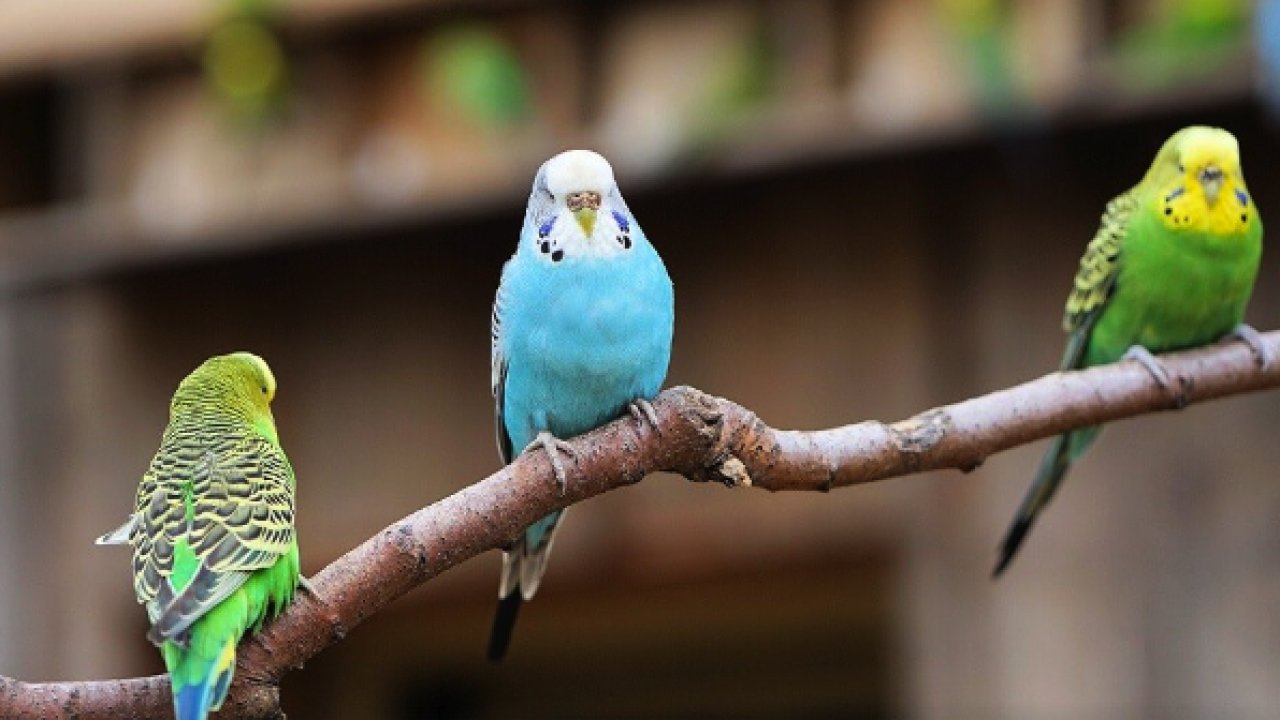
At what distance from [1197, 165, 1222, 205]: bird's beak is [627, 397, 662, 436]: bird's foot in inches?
56.8

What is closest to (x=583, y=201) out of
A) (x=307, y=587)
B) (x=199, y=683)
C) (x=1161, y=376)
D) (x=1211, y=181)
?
(x=307, y=587)

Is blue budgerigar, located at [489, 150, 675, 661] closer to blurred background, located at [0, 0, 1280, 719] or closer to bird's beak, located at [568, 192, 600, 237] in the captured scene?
bird's beak, located at [568, 192, 600, 237]

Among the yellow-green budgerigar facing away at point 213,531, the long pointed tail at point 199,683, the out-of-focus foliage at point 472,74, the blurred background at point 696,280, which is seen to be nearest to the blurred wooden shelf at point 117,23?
the blurred background at point 696,280

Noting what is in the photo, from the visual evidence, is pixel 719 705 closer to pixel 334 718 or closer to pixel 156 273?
pixel 334 718

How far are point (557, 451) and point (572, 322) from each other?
0.34m

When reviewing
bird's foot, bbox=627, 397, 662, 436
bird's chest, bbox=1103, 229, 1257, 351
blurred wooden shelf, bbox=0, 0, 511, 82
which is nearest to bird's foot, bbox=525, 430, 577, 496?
bird's foot, bbox=627, 397, 662, 436

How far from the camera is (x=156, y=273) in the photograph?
7828 millimetres

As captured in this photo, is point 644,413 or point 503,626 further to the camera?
point 503,626

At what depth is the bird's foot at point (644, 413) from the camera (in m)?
3.27

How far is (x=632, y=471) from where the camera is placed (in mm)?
3256

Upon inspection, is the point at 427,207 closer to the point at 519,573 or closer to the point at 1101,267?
the point at 1101,267

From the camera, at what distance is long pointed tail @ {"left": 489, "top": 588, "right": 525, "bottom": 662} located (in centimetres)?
338

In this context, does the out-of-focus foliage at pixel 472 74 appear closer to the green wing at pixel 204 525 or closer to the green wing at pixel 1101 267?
the green wing at pixel 1101 267

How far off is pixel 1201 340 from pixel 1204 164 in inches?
24.7
